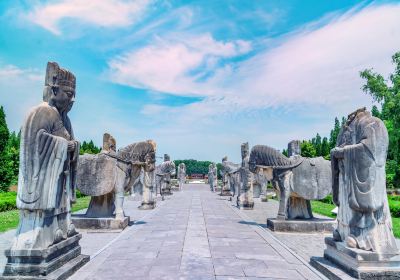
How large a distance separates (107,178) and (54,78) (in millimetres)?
5135

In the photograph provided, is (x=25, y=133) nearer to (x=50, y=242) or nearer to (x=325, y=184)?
(x=50, y=242)

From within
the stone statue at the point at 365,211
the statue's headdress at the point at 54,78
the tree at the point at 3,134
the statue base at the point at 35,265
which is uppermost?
the tree at the point at 3,134

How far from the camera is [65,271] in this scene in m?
5.32

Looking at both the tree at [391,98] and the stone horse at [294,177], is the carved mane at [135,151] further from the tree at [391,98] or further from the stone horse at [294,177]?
the tree at [391,98]

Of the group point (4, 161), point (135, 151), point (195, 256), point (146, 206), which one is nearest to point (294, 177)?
point (195, 256)

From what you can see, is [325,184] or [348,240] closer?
[348,240]

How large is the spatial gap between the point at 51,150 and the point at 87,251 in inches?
122

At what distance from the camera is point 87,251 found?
295 inches

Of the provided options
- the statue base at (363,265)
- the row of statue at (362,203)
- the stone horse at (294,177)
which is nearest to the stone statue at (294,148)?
the stone horse at (294,177)

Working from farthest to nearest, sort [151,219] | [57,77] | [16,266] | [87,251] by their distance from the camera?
[151,219] → [87,251] → [57,77] → [16,266]

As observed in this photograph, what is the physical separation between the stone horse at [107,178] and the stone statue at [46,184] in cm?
422

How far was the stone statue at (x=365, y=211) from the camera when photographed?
5.05m

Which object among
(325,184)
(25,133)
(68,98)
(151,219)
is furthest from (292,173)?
(25,133)

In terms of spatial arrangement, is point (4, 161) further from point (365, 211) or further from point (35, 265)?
point (365, 211)
